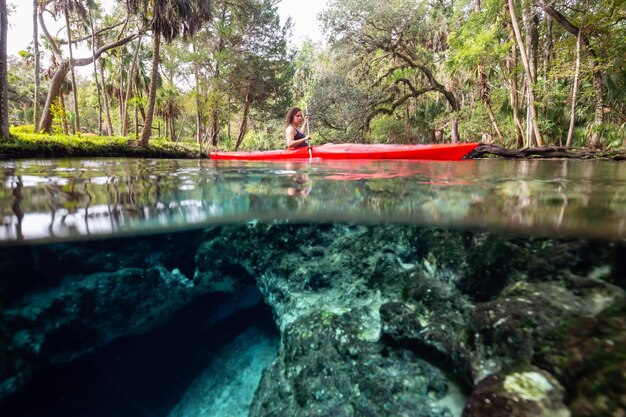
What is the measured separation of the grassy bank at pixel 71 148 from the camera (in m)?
8.90

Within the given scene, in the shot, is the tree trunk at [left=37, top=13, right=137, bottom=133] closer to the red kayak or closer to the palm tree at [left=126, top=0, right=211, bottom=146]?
the palm tree at [left=126, top=0, right=211, bottom=146]

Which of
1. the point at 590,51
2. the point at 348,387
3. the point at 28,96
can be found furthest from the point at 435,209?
the point at 28,96

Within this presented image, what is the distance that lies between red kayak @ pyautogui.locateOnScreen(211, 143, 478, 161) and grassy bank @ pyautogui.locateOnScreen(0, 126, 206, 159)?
6814mm

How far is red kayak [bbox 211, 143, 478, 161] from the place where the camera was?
7613mm

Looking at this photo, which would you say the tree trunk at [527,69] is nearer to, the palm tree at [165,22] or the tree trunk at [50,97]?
the palm tree at [165,22]

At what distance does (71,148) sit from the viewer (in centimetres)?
1058

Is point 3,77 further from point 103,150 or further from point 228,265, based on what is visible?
point 228,265

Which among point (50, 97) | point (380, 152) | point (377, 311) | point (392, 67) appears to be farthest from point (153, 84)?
point (377, 311)

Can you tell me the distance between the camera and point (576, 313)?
5.61ft

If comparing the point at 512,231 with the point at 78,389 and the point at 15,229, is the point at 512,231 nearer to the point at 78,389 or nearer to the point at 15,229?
the point at 15,229

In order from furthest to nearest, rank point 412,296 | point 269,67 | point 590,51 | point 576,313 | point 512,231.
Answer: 1. point 269,67
2. point 590,51
3. point 412,296
4. point 512,231
5. point 576,313

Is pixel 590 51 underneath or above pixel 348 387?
above

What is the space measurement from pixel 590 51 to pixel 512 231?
12.4 meters

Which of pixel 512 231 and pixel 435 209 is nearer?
pixel 512 231
